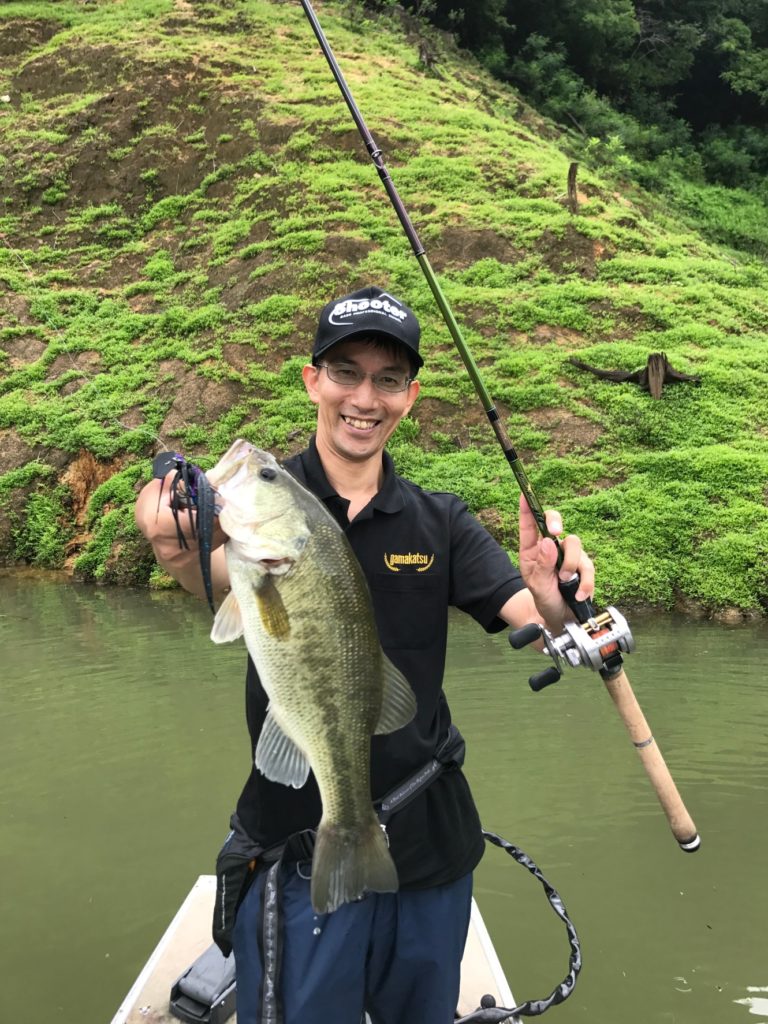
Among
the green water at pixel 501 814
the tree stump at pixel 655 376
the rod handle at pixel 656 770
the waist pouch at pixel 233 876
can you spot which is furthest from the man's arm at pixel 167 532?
the tree stump at pixel 655 376

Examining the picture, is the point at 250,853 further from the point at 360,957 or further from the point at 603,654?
the point at 603,654

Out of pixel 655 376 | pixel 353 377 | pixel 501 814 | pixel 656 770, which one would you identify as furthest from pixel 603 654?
pixel 655 376

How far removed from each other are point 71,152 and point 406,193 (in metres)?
9.32

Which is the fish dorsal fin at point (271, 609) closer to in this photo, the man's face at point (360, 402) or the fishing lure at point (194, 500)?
the fishing lure at point (194, 500)

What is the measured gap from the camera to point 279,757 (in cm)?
187

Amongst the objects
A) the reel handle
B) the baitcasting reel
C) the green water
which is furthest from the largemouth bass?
the green water

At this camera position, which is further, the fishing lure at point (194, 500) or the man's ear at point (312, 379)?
the man's ear at point (312, 379)

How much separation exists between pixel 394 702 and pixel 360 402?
791 mm

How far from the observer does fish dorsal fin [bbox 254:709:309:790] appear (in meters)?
1.86

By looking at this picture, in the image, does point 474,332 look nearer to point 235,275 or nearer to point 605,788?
point 235,275

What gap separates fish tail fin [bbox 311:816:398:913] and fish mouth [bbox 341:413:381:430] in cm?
101

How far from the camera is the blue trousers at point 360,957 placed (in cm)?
191

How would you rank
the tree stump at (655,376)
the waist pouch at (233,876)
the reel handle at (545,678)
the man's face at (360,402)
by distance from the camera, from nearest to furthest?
1. the waist pouch at (233,876)
2. the man's face at (360,402)
3. the reel handle at (545,678)
4. the tree stump at (655,376)

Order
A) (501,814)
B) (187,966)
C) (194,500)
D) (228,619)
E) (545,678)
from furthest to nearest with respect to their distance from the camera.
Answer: (501,814)
(187,966)
(545,678)
(228,619)
(194,500)
